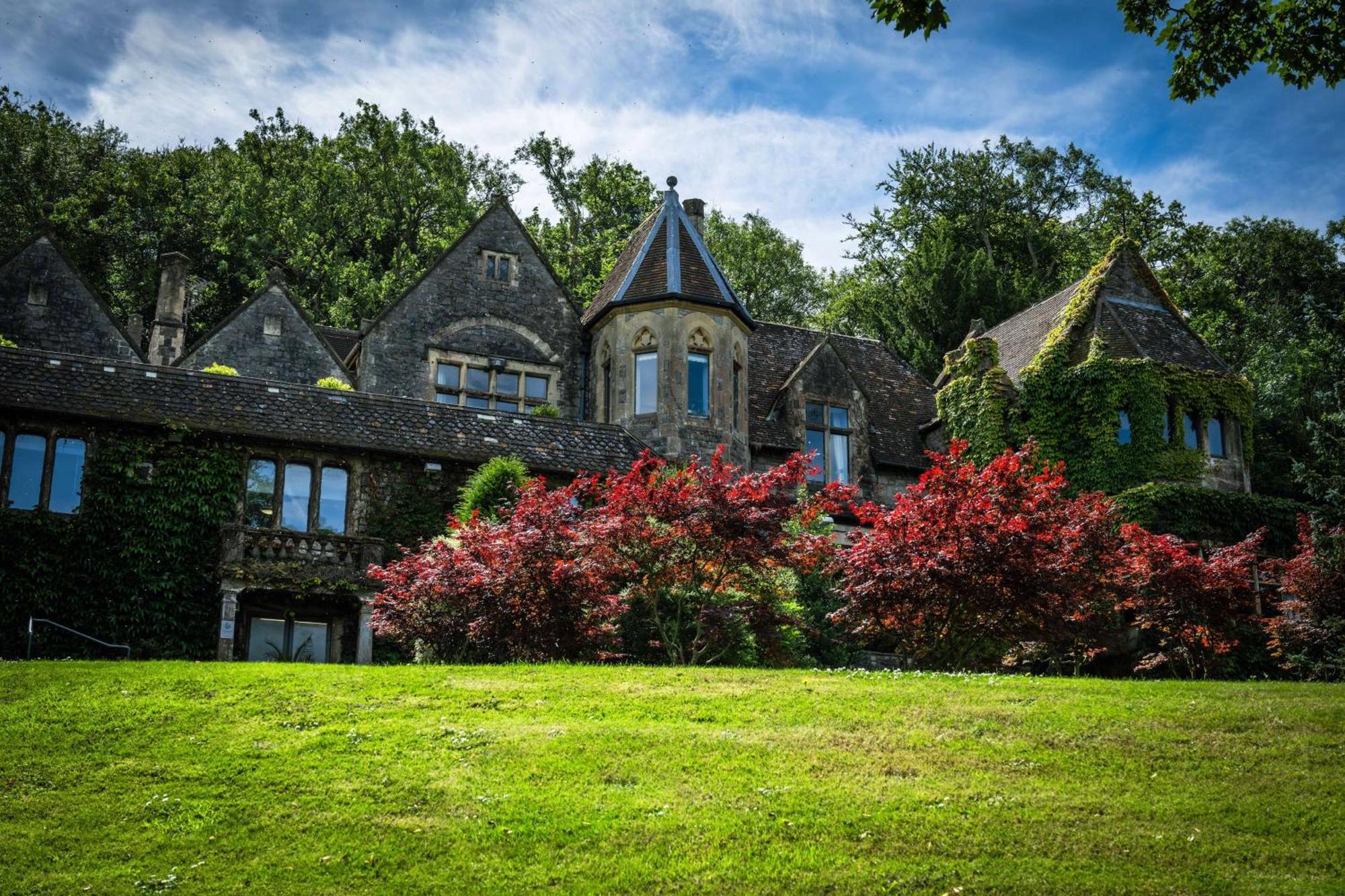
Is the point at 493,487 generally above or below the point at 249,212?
below

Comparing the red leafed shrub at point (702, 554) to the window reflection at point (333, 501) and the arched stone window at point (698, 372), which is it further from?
the arched stone window at point (698, 372)

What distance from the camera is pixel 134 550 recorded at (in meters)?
22.0

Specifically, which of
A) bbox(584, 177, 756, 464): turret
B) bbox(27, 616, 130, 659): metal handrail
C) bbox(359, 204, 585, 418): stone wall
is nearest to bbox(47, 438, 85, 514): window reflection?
bbox(27, 616, 130, 659): metal handrail

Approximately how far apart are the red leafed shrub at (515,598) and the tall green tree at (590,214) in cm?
3023

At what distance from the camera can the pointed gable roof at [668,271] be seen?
30.3 m

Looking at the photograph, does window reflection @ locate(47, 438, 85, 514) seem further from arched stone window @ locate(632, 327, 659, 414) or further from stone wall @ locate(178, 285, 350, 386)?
arched stone window @ locate(632, 327, 659, 414)

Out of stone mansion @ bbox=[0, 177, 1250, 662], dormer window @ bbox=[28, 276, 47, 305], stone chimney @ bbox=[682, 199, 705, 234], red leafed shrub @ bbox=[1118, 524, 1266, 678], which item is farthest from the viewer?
stone chimney @ bbox=[682, 199, 705, 234]

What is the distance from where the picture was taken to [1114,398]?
3030 centimetres

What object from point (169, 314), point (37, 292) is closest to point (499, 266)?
point (169, 314)

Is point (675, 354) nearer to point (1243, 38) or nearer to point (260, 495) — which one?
point (260, 495)

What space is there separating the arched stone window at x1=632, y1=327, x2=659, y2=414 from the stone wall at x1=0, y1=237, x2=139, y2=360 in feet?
39.3

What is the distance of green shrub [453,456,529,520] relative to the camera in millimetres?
22500

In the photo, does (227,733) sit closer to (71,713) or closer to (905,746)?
(71,713)

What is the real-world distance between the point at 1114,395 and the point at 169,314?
76.9ft
